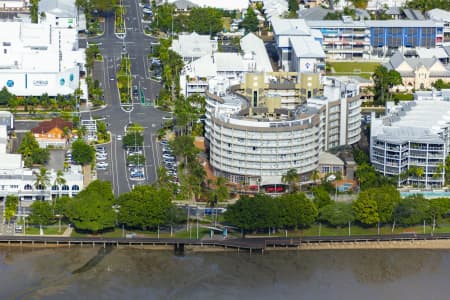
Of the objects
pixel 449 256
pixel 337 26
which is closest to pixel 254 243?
pixel 449 256

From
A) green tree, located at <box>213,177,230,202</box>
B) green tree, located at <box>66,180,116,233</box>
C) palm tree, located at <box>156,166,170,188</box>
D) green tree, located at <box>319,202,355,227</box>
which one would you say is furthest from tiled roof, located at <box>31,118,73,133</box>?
green tree, located at <box>319,202,355,227</box>

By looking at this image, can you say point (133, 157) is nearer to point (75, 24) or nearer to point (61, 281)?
point (61, 281)

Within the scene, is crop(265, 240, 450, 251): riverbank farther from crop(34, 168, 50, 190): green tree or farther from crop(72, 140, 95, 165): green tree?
crop(72, 140, 95, 165): green tree

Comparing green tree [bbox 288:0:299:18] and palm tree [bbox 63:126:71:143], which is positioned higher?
green tree [bbox 288:0:299:18]

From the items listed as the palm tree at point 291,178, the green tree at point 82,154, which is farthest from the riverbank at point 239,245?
the green tree at point 82,154

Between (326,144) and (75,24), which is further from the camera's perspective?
(75,24)

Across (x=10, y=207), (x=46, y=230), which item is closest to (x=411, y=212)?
(x=46, y=230)

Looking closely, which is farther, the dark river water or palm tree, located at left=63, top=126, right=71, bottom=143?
palm tree, located at left=63, top=126, right=71, bottom=143
